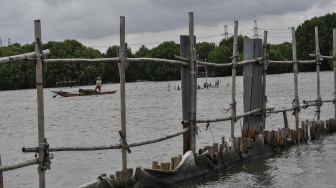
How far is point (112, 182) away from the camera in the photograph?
8398 mm

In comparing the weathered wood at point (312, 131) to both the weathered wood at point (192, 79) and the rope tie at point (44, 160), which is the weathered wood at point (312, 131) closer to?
the weathered wood at point (192, 79)

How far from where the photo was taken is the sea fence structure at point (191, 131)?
7.75 metres

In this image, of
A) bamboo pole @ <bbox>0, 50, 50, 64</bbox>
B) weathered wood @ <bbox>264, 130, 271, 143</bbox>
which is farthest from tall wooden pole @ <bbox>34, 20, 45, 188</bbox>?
weathered wood @ <bbox>264, 130, 271, 143</bbox>

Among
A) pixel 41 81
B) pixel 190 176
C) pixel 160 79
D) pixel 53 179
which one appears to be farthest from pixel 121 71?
pixel 160 79

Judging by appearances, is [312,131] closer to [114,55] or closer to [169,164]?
[169,164]

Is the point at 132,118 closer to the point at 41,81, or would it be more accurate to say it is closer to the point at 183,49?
the point at 183,49

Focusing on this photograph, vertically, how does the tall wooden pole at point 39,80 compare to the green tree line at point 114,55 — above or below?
below

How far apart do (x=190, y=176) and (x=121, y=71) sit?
Result: 266 cm

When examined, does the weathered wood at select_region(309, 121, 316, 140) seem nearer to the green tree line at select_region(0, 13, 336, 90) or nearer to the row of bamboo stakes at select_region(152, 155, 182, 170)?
the row of bamboo stakes at select_region(152, 155, 182, 170)

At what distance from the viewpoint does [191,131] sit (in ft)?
35.1

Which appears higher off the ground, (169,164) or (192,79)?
(192,79)

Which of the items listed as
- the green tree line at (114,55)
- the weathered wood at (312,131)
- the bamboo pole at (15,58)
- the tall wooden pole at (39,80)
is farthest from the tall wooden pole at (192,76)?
the green tree line at (114,55)

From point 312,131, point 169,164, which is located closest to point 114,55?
point 312,131

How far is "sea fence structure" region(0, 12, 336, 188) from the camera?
7.75 meters
